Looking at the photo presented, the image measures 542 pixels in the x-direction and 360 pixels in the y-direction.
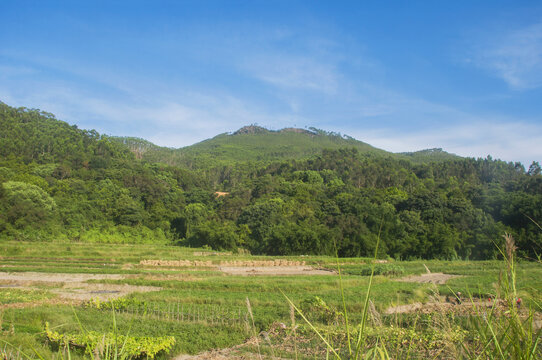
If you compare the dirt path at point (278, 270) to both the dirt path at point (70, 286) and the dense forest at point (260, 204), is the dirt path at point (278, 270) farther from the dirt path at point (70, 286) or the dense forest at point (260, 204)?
the dirt path at point (70, 286)

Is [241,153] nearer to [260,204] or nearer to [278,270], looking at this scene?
[260,204]

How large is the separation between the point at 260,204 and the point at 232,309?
1696 inches

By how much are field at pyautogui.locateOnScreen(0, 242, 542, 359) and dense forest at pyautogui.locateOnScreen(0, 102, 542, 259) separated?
10427mm

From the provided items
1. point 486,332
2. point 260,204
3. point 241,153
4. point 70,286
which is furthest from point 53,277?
point 241,153

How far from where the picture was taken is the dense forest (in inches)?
1863

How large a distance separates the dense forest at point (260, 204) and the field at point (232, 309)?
10427 mm

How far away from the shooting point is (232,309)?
15.7 meters

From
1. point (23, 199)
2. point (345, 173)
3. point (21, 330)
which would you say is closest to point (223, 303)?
point (21, 330)

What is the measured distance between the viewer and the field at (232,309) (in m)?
2.53

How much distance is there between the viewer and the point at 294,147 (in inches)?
6929

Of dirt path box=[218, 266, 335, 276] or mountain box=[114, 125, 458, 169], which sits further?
mountain box=[114, 125, 458, 169]

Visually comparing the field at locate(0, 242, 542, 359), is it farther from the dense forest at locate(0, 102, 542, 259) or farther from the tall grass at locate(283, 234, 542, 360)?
the dense forest at locate(0, 102, 542, 259)

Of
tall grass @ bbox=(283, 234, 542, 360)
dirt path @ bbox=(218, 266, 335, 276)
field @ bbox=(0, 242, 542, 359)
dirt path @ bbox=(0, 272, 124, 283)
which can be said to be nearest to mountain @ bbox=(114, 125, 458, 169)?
dirt path @ bbox=(218, 266, 335, 276)

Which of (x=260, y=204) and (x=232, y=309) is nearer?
(x=232, y=309)
